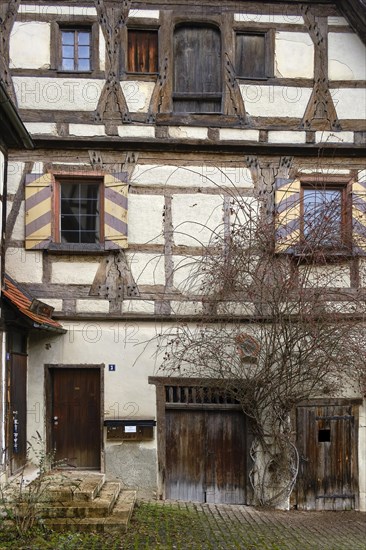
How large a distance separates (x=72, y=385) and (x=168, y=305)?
78.0 inches

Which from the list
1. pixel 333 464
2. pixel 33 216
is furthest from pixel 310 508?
pixel 33 216

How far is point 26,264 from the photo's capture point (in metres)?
10.8

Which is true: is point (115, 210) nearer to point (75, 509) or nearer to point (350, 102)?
point (350, 102)

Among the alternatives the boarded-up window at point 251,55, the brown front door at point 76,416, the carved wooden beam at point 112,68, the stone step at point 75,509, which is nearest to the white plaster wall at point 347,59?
the boarded-up window at point 251,55

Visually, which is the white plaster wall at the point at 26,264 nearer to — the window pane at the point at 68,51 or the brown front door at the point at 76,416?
the brown front door at the point at 76,416

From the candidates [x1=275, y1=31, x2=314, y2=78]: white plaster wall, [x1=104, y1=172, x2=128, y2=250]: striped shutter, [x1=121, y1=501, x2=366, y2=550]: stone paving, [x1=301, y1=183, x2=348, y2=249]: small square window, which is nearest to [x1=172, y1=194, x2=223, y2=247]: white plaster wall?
[x1=104, y1=172, x2=128, y2=250]: striped shutter

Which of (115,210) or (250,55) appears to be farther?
(250,55)

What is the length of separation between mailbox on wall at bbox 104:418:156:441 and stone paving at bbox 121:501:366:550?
1.00 metres

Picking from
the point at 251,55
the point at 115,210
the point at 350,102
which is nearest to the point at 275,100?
the point at 251,55

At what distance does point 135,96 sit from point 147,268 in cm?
278

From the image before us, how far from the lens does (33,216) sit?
35.6 feet

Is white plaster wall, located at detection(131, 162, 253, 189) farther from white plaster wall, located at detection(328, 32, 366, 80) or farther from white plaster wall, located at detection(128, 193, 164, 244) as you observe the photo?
white plaster wall, located at detection(328, 32, 366, 80)

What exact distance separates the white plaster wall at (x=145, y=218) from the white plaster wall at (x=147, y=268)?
227 mm

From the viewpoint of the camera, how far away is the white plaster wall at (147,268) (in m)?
11.0
